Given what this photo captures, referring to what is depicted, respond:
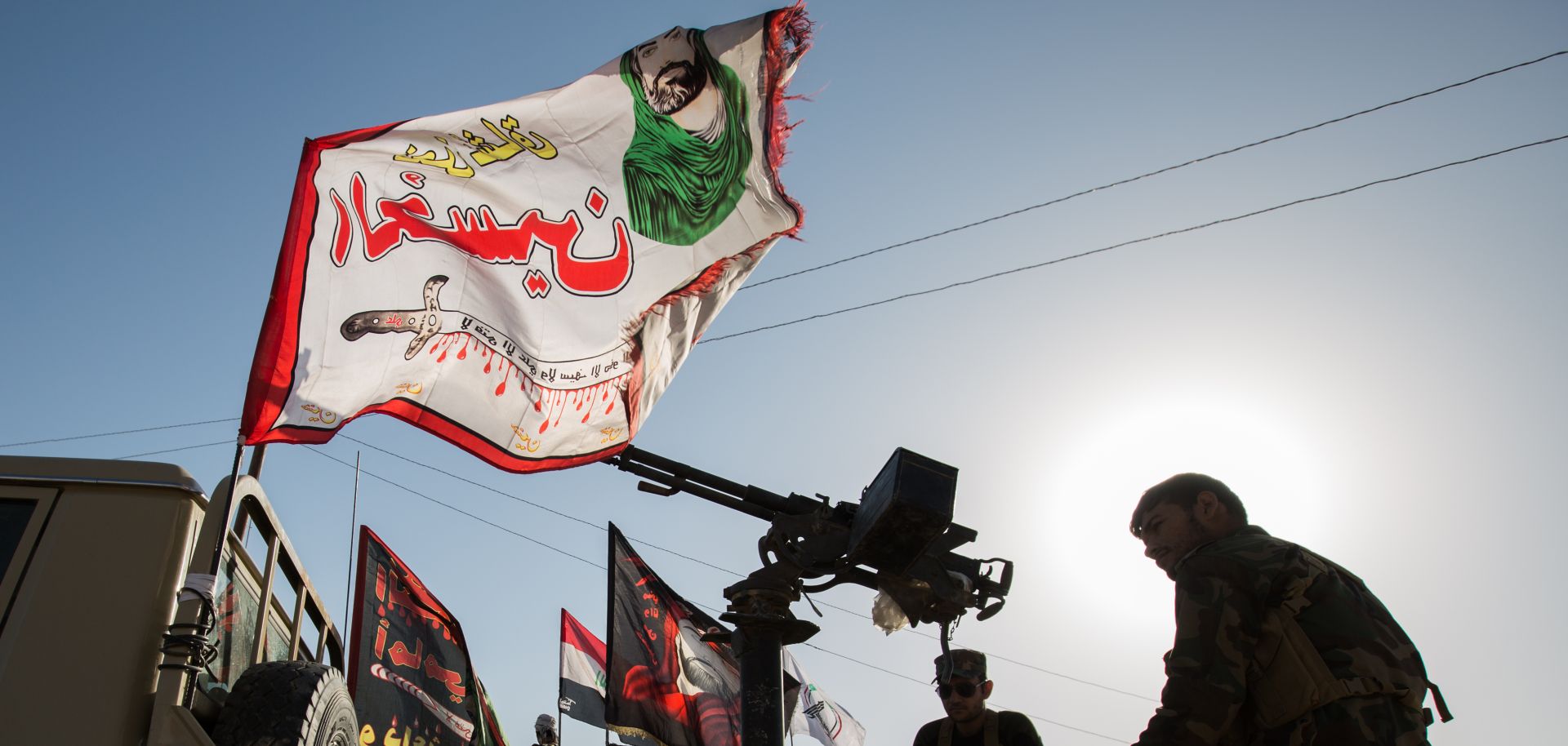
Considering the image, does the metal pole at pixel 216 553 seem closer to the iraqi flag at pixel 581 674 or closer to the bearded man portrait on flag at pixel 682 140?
the bearded man portrait on flag at pixel 682 140

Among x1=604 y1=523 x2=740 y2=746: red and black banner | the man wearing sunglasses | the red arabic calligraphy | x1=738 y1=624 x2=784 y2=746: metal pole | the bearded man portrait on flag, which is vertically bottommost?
the man wearing sunglasses

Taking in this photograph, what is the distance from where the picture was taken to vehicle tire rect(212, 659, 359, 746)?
3.33m

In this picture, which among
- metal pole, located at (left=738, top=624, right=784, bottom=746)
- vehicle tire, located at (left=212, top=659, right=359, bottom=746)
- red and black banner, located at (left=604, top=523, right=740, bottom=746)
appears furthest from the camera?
red and black banner, located at (left=604, top=523, right=740, bottom=746)

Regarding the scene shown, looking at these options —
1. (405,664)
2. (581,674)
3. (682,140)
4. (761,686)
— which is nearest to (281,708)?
(761,686)

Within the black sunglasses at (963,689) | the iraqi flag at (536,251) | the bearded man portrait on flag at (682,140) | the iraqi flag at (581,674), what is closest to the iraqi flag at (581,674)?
the iraqi flag at (581,674)

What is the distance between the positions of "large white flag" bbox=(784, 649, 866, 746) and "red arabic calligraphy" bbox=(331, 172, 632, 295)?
6867 mm

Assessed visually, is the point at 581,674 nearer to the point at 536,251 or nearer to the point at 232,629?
the point at 536,251

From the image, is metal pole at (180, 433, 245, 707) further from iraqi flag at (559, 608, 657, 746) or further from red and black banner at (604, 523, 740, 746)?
iraqi flag at (559, 608, 657, 746)

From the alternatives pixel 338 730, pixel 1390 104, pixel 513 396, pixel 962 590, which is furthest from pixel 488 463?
pixel 1390 104

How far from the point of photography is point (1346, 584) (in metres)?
2.57

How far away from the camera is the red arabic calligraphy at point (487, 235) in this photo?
5.03 meters

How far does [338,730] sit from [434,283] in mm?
2391

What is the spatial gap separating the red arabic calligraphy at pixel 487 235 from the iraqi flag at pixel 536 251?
11 mm

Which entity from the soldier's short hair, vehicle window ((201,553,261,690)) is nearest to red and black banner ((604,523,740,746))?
vehicle window ((201,553,261,690))
